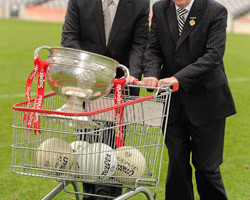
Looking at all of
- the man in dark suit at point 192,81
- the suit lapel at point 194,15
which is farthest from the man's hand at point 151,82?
the suit lapel at point 194,15

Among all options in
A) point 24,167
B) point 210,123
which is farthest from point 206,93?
point 24,167

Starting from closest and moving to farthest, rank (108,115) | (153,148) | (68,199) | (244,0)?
1. (153,148)
2. (108,115)
3. (68,199)
4. (244,0)

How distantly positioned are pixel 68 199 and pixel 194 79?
1.99 m

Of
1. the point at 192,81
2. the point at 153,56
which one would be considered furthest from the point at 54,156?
the point at 153,56

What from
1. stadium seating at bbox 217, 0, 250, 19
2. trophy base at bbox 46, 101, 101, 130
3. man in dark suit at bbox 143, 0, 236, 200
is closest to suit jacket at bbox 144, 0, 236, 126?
man in dark suit at bbox 143, 0, 236, 200

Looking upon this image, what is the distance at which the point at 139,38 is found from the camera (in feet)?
15.5

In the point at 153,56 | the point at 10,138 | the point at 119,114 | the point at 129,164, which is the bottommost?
the point at 10,138

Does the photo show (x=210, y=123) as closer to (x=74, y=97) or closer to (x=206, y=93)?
(x=206, y=93)

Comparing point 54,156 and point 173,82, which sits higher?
point 173,82

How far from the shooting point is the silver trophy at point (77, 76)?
346 centimetres

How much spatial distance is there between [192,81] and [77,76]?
1017mm

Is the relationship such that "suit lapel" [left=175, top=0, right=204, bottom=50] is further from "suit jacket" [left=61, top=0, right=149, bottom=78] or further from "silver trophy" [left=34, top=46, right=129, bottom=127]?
"silver trophy" [left=34, top=46, right=129, bottom=127]

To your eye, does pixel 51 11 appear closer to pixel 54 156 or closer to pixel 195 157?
pixel 195 157

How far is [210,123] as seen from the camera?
4.46 m
